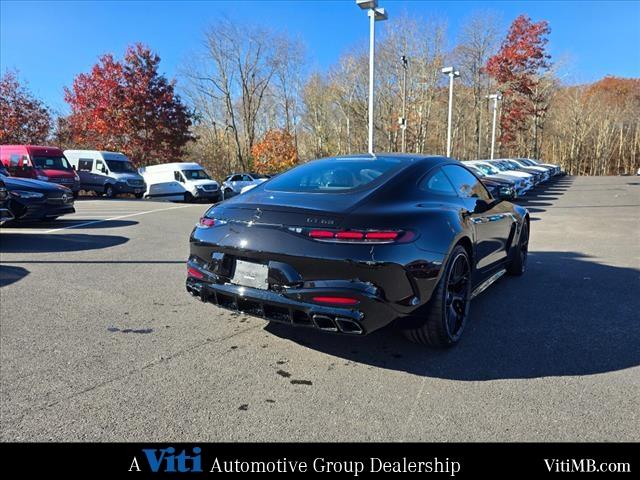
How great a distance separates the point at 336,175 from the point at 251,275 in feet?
3.98

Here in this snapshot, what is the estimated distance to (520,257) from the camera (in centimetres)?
564

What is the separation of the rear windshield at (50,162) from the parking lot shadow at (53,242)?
36.8 feet

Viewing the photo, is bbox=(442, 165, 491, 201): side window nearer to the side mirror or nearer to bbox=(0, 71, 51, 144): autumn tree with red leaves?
the side mirror

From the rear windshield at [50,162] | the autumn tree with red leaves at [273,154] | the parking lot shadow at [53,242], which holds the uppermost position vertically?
the autumn tree with red leaves at [273,154]

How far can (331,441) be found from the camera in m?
2.30

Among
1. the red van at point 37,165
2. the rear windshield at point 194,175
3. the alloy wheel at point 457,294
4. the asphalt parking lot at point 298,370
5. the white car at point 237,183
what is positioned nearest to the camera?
the asphalt parking lot at point 298,370

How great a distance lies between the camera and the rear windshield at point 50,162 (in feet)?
59.1

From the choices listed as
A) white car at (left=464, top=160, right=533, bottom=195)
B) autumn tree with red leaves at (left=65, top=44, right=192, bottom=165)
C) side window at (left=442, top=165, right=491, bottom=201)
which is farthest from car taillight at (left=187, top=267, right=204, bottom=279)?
autumn tree with red leaves at (left=65, top=44, right=192, bottom=165)

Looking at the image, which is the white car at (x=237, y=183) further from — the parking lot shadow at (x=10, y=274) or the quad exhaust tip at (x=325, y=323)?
the quad exhaust tip at (x=325, y=323)

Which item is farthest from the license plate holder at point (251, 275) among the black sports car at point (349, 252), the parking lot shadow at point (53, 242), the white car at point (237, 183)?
the white car at point (237, 183)

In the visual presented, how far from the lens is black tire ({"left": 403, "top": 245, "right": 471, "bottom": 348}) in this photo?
3.15 meters
